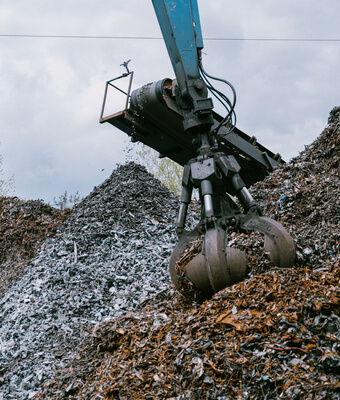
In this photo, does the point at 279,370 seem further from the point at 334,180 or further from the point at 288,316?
the point at 334,180

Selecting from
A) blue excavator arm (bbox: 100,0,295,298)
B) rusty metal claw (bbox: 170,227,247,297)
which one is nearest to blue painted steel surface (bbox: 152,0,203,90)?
blue excavator arm (bbox: 100,0,295,298)

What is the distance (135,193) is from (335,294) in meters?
5.58

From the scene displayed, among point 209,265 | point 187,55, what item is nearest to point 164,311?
point 209,265

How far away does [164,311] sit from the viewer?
4.64m

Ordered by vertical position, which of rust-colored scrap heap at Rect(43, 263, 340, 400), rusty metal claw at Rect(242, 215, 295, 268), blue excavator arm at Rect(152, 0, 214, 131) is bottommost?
rust-colored scrap heap at Rect(43, 263, 340, 400)

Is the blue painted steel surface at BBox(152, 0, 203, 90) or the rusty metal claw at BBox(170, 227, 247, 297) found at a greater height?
the blue painted steel surface at BBox(152, 0, 203, 90)

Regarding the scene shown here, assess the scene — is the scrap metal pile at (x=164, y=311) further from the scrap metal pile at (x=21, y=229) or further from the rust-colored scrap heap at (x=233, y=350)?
the scrap metal pile at (x=21, y=229)

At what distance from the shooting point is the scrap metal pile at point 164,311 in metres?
3.17

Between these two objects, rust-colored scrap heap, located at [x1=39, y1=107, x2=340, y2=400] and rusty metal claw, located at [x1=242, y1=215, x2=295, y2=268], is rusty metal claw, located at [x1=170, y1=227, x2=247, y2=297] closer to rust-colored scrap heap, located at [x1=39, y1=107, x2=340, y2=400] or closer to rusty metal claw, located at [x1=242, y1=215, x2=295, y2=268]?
rust-colored scrap heap, located at [x1=39, y1=107, x2=340, y2=400]

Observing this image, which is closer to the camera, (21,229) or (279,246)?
(279,246)

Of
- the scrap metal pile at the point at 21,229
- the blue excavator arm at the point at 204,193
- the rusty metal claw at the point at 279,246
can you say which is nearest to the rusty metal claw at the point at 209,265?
the blue excavator arm at the point at 204,193

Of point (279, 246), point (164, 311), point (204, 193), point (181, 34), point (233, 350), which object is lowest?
point (233, 350)

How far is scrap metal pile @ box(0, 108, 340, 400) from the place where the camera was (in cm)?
317

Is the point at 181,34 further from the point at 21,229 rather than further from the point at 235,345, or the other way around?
the point at 21,229
